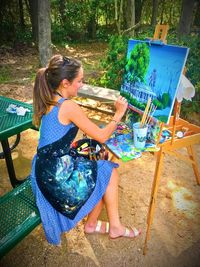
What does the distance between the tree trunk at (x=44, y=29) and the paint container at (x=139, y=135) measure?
169 inches

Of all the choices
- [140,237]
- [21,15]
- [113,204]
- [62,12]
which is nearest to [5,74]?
[21,15]

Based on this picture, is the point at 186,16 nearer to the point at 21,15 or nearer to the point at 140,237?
the point at 140,237

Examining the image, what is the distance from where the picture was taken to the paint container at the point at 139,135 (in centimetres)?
206

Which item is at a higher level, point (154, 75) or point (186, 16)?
point (186, 16)

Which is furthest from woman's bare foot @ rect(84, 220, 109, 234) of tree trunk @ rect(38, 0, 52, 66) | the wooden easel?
tree trunk @ rect(38, 0, 52, 66)

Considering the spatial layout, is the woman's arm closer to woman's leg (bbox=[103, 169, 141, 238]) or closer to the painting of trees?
woman's leg (bbox=[103, 169, 141, 238])

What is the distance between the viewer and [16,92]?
213 inches

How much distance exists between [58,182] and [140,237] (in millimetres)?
1041

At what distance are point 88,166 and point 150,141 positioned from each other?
576 millimetres

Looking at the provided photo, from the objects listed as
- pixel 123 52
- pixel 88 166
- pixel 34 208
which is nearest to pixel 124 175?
pixel 88 166

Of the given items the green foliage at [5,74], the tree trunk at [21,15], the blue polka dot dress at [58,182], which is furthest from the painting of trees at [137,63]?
the tree trunk at [21,15]

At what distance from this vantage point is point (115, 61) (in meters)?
4.90

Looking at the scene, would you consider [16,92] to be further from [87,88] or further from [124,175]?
[124,175]

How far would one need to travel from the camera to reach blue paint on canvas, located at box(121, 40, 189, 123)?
1.96m
